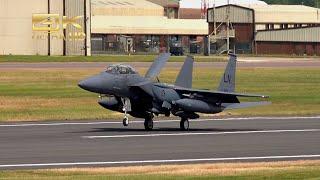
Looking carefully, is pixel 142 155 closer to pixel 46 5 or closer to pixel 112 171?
pixel 112 171

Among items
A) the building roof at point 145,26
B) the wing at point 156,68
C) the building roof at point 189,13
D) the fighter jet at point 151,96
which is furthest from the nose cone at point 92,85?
the building roof at point 189,13

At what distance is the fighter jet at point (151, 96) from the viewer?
34.4 meters

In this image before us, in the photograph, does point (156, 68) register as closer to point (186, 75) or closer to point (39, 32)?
point (186, 75)

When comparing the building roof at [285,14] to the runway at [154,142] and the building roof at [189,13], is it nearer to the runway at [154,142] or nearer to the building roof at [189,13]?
the building roof at [189,13]

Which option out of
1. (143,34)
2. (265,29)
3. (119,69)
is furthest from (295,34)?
(119,69)

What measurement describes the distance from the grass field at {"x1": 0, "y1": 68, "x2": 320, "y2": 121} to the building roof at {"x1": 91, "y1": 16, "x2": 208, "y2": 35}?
2449 inches

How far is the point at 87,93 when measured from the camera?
177 ft

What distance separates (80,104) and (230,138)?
16584mm

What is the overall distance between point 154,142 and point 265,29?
337 ft

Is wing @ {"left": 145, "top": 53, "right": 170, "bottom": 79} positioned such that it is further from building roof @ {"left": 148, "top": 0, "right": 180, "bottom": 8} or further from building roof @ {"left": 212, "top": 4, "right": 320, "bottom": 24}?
building roof @ {"left": 148, "top": 0, "right": 180, "bottom": 8}

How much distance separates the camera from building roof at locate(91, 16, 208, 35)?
461 ft

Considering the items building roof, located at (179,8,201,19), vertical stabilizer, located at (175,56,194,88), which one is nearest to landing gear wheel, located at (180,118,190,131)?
vertical stabilizer, located at (175,56,194,88)

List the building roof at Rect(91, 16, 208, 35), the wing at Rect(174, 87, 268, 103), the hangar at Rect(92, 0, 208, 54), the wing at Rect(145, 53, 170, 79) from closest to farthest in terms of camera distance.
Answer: the wing at Rect(174, 87, 268, 103) → the wing at Rect(145, 53, 170, 79) → the hangar at Rect(92, 0, 208, 54) → the building roof at Rect(91, 16, 208, 35)

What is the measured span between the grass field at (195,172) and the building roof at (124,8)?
12972cm
